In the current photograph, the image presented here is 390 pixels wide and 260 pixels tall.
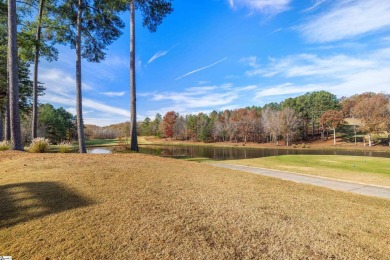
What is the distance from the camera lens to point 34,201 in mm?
3441

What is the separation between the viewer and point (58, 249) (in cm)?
220

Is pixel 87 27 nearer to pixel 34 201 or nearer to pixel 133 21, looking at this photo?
pixel 133 21

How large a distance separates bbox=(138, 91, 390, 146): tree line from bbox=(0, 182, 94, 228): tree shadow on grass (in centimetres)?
5058

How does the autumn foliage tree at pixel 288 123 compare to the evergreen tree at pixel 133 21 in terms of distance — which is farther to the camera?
the autumn foliage tree at pixel 288 123

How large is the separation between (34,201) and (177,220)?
258 centimetres

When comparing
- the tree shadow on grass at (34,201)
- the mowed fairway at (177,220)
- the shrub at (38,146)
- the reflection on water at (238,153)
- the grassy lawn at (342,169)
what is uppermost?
the shrub at (38,146)

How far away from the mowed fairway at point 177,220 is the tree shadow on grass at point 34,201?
0.05 ft

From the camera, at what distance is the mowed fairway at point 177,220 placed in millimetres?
2266

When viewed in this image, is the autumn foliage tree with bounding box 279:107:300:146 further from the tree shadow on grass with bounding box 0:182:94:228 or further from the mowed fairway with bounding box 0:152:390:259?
the tree shadow on grass with bounding box 0:182:94:228

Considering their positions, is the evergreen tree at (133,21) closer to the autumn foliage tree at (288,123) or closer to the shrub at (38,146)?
the shrub at (38,146)

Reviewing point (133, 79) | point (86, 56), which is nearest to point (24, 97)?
point (86, 56)

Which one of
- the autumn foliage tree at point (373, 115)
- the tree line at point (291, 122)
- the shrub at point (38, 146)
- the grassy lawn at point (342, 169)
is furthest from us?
the tree line at point (291, 122)

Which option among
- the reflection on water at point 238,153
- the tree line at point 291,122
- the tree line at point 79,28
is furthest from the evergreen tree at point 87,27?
the tree line at point 291,122

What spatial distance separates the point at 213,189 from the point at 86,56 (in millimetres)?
12900
